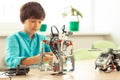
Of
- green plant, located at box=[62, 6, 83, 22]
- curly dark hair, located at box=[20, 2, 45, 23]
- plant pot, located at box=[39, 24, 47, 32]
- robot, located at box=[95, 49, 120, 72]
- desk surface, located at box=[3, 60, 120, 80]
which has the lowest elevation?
desk surface, located at box=[3, 60, 120, 80]

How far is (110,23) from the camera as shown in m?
4.32

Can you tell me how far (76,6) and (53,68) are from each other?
2.76 meters

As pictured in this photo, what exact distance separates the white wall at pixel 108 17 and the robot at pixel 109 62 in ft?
8.01

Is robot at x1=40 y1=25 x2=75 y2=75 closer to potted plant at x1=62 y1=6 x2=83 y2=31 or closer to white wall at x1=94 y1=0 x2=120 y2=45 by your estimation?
potted plant at x1=62 y1=6 x2=83 y2=31

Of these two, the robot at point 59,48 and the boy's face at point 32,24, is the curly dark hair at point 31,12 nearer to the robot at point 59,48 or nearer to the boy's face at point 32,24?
the boy's face at point 32,24

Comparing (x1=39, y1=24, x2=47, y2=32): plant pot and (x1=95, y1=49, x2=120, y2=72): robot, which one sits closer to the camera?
(x1=95, y1=49, x2=120, y2=72): robot

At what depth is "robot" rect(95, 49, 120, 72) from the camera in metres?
1.75

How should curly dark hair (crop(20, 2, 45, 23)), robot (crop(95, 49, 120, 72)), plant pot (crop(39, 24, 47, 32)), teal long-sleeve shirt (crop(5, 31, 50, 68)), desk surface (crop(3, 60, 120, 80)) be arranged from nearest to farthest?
desk surface (crop(3, 60, 120, 80)) < robot (crop(95, 49, 120, 72)) < teal long-sleeve shirt (crop(5, 31, 50, 68)) < curly dark hair (crop(20, 2, 45, 23)) < plant pot (crop(39, 24, 47, 32))

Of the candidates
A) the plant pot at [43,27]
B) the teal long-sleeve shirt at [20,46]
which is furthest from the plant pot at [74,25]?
the teal long-sleeve shirt at [20,46]

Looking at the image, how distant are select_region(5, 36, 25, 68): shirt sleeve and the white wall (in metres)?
2.32

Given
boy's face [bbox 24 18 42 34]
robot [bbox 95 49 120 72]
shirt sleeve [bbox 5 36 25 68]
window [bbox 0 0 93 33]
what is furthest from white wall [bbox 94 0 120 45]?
robot [bbox 95 49 120 72]

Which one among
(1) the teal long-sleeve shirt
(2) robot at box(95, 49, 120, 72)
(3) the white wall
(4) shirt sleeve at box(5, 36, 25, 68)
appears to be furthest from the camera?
(3) the white wall

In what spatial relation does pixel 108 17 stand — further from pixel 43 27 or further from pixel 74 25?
pixel 43 27

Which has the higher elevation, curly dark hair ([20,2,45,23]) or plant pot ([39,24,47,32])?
curly dark hair ([20,2,45,23])
